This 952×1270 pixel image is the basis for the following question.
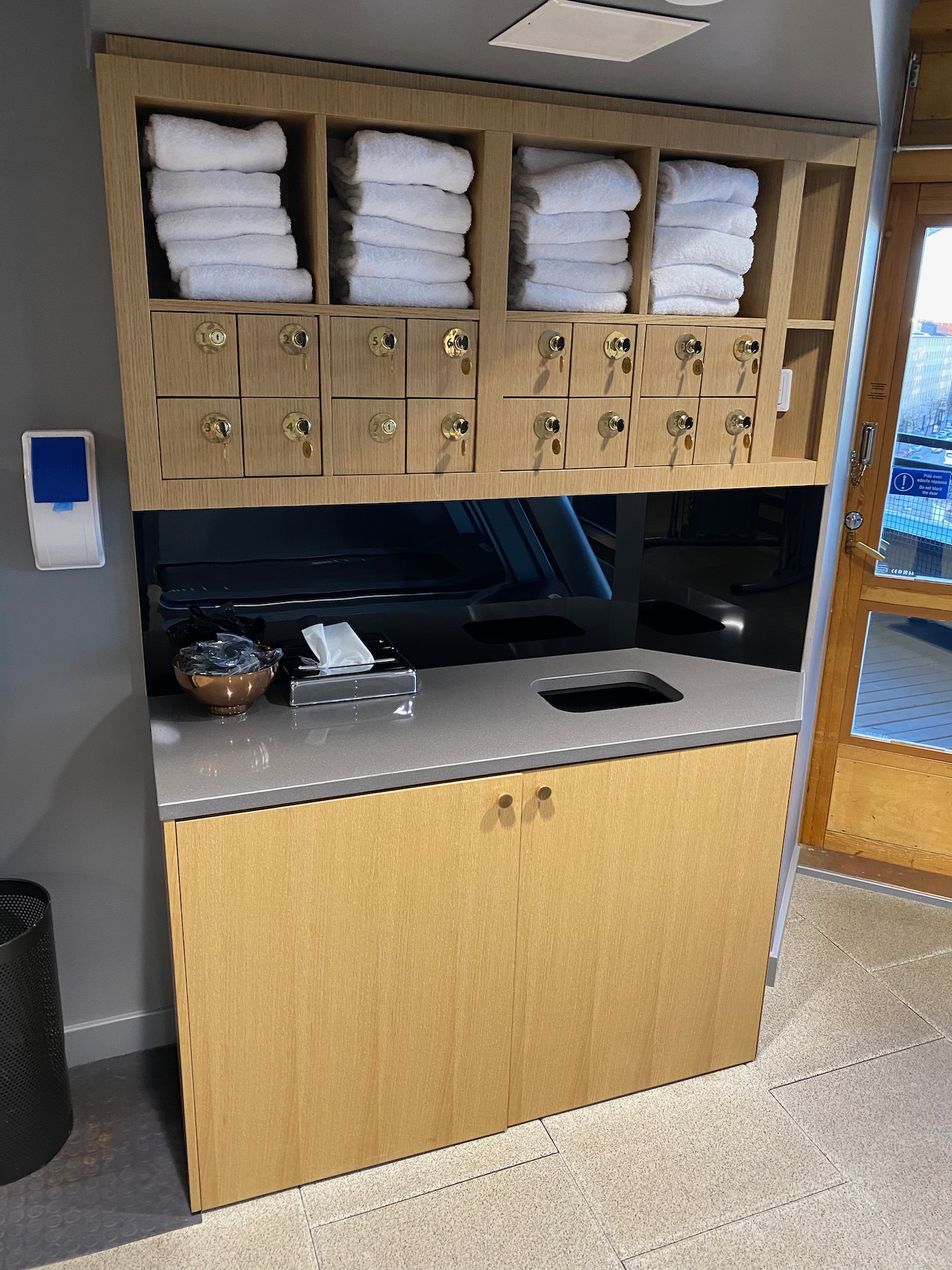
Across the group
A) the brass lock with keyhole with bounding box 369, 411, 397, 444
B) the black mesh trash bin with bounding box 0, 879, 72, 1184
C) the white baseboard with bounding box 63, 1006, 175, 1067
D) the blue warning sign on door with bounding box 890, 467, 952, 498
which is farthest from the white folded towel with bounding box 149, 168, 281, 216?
the blue warning sign on door with bounding box 890, 467, 952, 498

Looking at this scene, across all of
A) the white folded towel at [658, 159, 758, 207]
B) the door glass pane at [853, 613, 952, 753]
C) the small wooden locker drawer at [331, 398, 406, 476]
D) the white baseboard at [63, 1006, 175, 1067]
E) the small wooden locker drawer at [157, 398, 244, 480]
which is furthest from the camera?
the door glass pane at [853, 613, 952, 753]

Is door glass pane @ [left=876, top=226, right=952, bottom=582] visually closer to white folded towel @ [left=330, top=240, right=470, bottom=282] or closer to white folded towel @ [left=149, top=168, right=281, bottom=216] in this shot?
white folded towel @ [left=330, top=240, right=470, bottom=282]

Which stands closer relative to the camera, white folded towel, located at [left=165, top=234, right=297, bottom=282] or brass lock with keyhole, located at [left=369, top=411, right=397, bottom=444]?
white folded towel, located at [left=165, top=234, right=297, bottom=282]

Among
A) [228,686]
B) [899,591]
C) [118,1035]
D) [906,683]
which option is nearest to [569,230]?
[228,686]

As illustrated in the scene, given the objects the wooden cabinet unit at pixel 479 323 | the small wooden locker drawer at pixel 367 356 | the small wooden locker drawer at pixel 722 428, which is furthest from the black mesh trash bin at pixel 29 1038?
the small wooden locker drawer at pixel 722 428

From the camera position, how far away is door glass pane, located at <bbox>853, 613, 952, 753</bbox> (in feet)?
9.68

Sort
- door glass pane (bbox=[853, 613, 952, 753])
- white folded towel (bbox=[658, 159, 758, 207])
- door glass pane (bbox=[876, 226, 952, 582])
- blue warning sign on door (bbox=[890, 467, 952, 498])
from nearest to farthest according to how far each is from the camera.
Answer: white folded towel (bbox=[658, 159, 758, 207]) < door glass pane (bbox=[876, 226, 952, 582]) < blue warning sign on door (bbox=[890, 467, 952, 498]) < door glass pane (bbox=[853, 613, 952, 753])

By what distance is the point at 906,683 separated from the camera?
9.77 ft

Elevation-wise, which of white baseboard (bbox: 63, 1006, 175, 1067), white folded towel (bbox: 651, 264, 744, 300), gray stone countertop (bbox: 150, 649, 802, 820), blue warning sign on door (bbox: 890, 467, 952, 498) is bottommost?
white baseboard (bbox: 63, 1006, 175, 1067)

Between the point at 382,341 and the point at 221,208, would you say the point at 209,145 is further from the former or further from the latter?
the point at 382,341

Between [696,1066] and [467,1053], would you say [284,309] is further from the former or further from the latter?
[696,1066]

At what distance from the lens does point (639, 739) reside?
1939 millimetres

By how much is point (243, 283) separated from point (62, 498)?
0.55m

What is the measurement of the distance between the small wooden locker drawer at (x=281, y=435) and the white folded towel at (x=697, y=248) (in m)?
0.75
